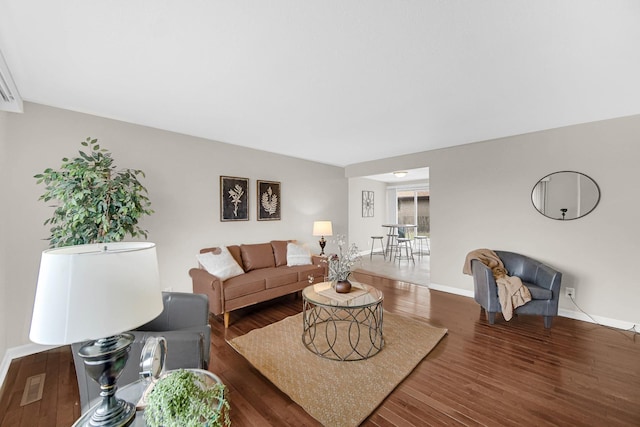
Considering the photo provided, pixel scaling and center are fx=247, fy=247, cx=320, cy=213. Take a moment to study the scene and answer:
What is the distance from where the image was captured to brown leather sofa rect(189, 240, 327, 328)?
9.55 ft

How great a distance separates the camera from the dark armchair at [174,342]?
1438 millimetres

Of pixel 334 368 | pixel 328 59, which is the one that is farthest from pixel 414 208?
pixel 328 59

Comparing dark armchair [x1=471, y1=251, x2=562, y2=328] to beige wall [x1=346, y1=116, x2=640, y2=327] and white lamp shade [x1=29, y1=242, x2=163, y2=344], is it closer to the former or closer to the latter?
beige wall [x1=346, y1=116, x2=640, y2=327]

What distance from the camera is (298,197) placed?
501cm

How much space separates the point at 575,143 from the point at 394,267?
390 centimetres

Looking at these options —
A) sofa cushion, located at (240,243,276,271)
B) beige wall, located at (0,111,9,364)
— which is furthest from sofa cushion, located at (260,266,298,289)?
beige wall, located at (0,111,9,364)

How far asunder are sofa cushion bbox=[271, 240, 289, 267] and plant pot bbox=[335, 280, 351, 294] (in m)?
1.64

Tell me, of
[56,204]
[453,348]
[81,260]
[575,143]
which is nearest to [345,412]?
[453,348]

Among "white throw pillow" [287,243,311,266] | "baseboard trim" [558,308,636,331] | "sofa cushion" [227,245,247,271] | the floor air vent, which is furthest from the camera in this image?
"white throw pillow" [287,243,311,266]

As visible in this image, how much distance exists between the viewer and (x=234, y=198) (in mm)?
3973

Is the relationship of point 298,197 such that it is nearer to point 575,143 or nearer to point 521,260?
point 521,260

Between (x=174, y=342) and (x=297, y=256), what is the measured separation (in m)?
2.56

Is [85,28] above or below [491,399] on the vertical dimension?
above

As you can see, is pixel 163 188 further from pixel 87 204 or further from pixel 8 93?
pixel 8 93
